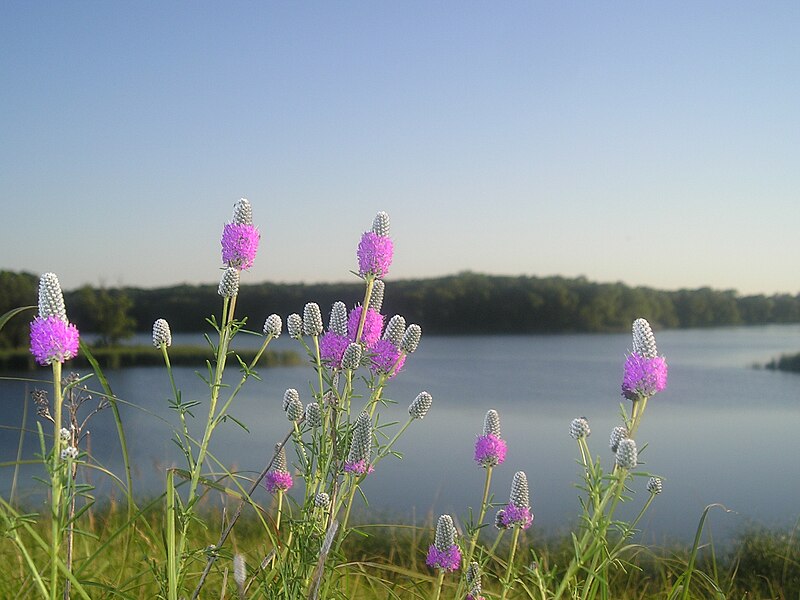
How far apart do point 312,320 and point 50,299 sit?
0.87m

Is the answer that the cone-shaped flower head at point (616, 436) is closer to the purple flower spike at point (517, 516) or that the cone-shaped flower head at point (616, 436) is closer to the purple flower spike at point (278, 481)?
the purple flower spike at point (517, 516)

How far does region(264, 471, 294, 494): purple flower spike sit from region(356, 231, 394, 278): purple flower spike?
103cm

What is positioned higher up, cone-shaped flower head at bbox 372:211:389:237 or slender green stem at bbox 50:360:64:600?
cone-shaped flower head at bbox 372:211:389:237

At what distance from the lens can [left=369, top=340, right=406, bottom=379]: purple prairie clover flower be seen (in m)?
2.52

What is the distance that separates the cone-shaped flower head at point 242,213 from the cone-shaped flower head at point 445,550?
1.36 metres

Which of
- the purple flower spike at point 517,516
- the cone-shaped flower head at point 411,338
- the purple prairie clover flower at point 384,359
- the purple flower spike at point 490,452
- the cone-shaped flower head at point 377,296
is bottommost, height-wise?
the purple flower spike at point 517,516

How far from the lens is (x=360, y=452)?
237 centimetres

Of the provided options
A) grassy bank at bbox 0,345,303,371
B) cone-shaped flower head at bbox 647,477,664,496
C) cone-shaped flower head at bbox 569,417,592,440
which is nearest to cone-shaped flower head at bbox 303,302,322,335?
cone-shaped flower head at bbox 569,417,592,440

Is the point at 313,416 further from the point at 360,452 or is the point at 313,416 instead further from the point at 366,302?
the point at 366,302

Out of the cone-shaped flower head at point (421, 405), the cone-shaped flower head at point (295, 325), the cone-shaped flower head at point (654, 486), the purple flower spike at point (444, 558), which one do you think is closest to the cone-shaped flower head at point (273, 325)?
the cone-shaped flower head at point (295, 325)

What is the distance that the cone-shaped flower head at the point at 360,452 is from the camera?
2363 mm

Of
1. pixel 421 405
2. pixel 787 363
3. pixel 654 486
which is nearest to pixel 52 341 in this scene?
pixel 421 405

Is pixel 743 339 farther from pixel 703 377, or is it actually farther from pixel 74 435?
pixel 74 435

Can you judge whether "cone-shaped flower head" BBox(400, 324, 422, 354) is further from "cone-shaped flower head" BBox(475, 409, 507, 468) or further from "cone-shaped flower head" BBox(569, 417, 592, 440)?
"cone-shaped flower head" BBox(569, 417, 592, 440)
